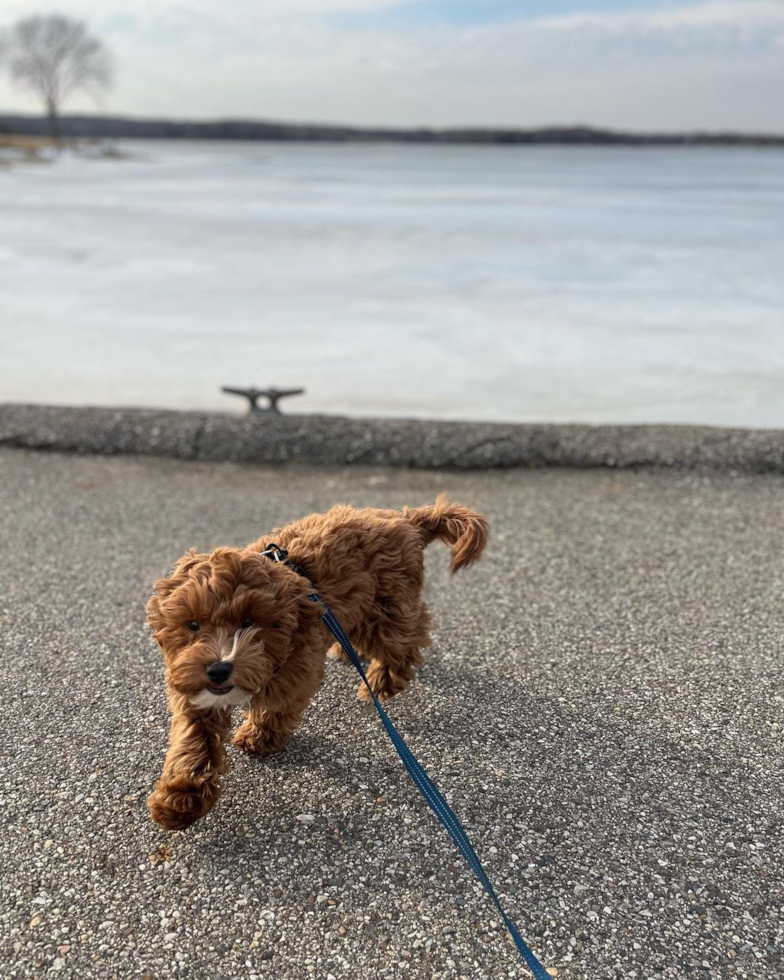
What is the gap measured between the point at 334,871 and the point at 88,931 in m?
0.71

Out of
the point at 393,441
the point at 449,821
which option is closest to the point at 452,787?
the point at 449,821

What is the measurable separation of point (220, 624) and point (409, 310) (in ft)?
30.8

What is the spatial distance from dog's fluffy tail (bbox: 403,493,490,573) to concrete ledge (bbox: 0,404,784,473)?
275cm

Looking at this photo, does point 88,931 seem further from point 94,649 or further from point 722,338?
point 722,338

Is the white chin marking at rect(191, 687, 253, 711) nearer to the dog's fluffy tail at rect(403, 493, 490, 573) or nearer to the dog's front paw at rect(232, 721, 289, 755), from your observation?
the dog's front paw at rect(232, 721, 289, 755)

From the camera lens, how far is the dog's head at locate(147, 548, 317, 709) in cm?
249

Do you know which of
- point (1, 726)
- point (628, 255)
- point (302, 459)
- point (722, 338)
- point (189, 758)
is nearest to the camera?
point (189, 758)

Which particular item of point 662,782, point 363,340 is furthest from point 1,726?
point 363,340

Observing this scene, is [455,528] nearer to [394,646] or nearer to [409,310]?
[394,646]

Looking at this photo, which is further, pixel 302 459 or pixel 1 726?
pixel 302 459

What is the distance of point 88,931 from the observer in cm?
243

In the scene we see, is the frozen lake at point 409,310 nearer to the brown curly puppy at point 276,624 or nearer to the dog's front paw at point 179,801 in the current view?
the brown curly puppy at point 276,624

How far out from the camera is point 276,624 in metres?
2.69

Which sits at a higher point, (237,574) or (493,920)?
(237,574)
